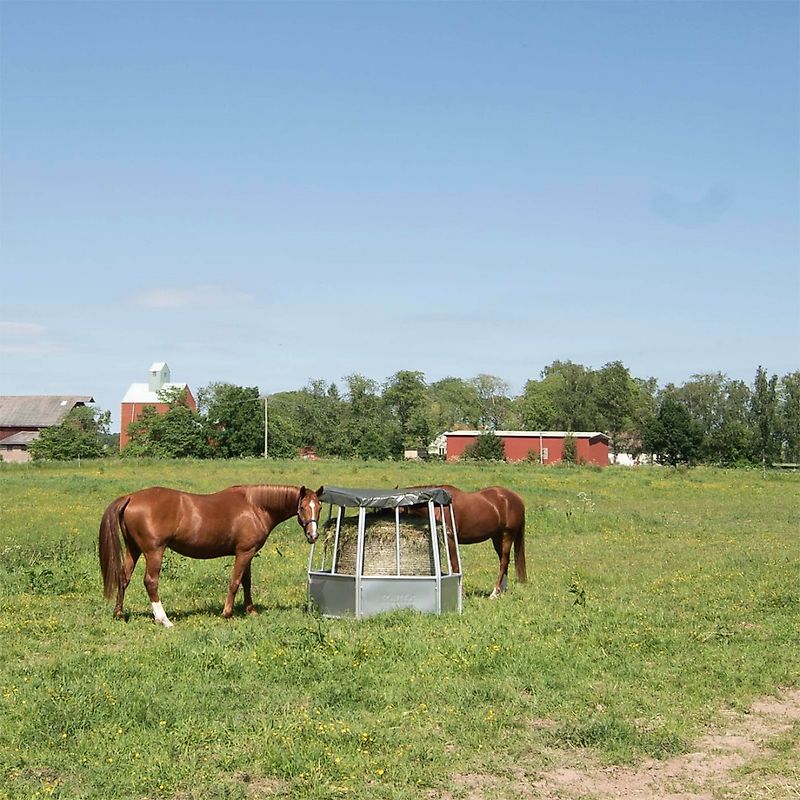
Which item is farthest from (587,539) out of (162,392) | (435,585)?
(162,392)

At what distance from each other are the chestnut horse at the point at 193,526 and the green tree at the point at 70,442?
240 feet

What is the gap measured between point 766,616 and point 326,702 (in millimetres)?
7571

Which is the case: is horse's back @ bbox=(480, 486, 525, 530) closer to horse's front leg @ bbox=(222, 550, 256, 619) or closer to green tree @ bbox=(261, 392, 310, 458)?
horse's front leg @ bbox=(222, 550, 256, 619)

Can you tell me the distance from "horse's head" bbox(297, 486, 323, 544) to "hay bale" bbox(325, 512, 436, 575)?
0.57m

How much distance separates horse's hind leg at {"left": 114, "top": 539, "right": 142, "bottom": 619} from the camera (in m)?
13.1

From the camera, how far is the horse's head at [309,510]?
42.7 ft

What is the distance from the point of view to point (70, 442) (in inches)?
3334

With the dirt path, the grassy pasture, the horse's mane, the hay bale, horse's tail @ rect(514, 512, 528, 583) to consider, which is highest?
the horse's mane

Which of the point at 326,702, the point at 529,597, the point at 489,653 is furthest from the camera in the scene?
the point at 529,597

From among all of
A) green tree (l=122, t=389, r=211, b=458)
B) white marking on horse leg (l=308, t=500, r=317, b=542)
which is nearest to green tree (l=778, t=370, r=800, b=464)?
green tree (l=122, t=389, r=211, b=458)

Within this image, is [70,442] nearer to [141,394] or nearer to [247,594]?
[141,394]

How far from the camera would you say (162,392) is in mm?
96375

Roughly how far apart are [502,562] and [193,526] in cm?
537

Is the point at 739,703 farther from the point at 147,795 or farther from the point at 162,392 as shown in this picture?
the point at 162,392
